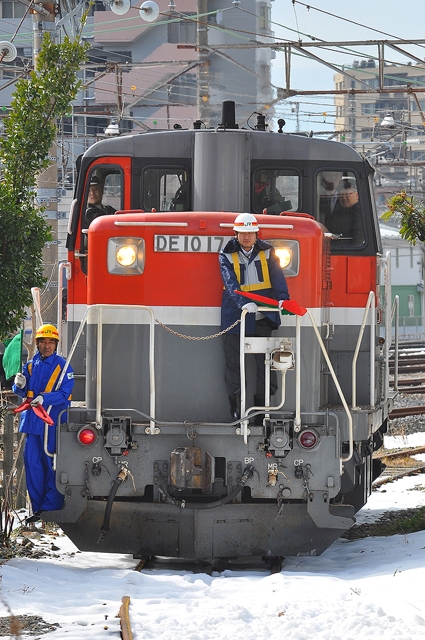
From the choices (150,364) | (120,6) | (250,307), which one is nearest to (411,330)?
(120,6)

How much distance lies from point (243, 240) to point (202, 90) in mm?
9945

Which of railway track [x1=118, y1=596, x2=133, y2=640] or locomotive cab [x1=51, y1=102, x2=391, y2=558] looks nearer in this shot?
railway track [x1=118, y1=596, x2=133, y2=640]

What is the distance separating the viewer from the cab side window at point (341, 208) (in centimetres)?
716

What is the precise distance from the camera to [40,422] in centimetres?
670

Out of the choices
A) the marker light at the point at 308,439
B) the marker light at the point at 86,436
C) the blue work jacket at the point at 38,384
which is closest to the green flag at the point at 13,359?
the blue work jacket at the point at 38,384

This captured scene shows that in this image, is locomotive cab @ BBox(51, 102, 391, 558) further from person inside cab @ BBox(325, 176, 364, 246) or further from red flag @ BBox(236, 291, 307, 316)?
red flag @ BBox(236, 291, 307, 316)

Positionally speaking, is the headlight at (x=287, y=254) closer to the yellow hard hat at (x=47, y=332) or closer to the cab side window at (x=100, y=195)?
the cab side window at (x=100, y=195)

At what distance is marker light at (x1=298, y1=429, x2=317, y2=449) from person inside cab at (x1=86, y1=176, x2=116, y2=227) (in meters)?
2.61

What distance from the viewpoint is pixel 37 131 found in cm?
791

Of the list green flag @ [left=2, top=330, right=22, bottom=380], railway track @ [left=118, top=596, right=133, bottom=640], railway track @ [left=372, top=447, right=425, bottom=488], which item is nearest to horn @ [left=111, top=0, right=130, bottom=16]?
green flag @ [left=2, top=330, right=22, bottom=380]

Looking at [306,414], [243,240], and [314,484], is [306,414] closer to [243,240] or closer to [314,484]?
[314,484]

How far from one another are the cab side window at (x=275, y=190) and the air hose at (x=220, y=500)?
2.25m

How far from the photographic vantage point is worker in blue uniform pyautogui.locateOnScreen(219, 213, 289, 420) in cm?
605

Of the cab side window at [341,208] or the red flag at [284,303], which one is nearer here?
the red flag at [284,303]
